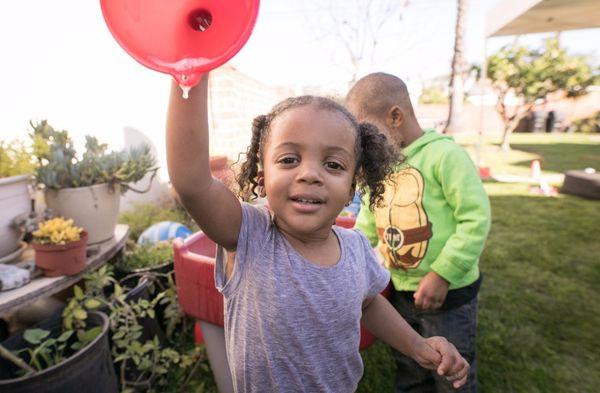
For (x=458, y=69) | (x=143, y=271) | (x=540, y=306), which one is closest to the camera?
(x=143, y=271)

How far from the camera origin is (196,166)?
2.53 ft

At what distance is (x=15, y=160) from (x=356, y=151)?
6.71 ft

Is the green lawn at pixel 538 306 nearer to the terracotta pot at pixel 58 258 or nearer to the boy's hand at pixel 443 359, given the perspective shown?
the boy's hand at pixel 443 359

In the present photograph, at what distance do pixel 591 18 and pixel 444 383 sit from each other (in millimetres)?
5744

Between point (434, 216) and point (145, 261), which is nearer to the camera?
point (434, 216)

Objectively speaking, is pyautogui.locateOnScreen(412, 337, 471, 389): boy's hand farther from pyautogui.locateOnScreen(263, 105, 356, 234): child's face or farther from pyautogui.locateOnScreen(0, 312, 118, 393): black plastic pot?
pyautogui.locateOnScreen(0, 312, 118, 393): black plastic pot

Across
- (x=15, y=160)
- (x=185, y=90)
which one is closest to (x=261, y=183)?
(x=185, y=90)

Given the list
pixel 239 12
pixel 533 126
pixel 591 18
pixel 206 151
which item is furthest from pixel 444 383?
pixel 533 126

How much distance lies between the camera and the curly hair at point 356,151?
3.55ft

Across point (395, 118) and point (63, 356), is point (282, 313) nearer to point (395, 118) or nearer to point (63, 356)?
point (395, 118)

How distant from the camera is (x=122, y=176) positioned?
7.99 feet

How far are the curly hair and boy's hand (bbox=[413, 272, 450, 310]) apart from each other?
20.3 inches

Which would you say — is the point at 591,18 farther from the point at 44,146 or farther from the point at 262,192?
the point at 44,146

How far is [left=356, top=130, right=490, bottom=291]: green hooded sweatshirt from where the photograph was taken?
1.59 m
